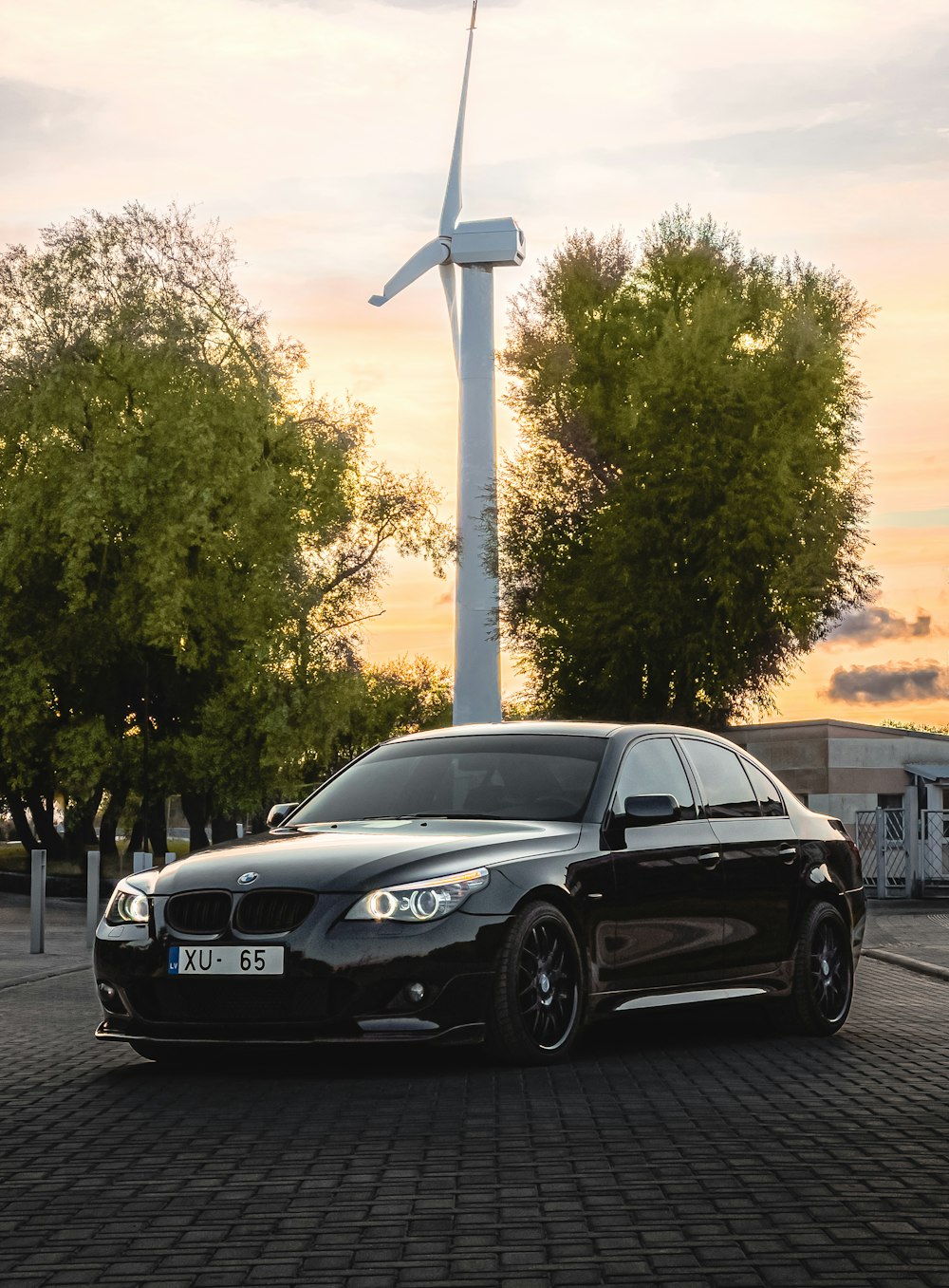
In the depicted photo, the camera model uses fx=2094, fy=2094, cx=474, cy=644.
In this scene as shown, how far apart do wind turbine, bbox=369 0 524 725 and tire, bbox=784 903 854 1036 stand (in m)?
37.3

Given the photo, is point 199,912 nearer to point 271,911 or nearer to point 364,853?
point 271,911

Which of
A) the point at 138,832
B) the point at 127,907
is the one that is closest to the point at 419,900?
the point at 127,907

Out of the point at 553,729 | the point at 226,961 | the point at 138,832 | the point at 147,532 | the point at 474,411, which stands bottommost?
the point at 138,832

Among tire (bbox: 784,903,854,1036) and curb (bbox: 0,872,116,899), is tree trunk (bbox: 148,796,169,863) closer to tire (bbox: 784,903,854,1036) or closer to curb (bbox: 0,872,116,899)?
curb (bbox: 0,872,116,899)

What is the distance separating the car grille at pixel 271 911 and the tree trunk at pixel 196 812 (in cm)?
3707

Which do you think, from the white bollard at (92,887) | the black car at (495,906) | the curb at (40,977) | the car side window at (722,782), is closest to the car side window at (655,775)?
the black car at (495,906)

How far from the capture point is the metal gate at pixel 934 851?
34978 mm

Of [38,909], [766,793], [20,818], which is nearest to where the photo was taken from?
[766,793]

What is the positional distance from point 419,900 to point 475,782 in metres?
1.58

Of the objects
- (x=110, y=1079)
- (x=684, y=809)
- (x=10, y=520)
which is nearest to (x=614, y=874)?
(x=684, y=809)

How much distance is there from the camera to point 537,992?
9.19 m

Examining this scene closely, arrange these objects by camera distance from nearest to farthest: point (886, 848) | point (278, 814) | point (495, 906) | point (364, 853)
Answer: point (495, 906) → point (364, 853) → point (278, 814) → point (886, 848)

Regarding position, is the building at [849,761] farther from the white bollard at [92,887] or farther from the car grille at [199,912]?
the car grille at [199,912]

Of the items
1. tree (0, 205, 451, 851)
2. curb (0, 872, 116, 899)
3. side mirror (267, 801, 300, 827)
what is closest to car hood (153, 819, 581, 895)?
side mirror (267, 801, 300, 827)
